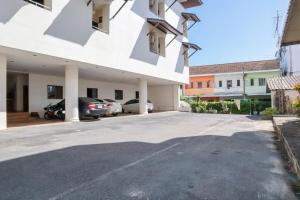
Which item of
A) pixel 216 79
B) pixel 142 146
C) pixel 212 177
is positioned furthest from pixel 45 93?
pixel 216 79

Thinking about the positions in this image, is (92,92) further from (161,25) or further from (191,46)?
(191,46)

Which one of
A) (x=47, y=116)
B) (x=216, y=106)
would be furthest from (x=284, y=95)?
(x=47, y=116)

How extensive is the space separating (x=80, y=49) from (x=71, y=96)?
2.89 metres

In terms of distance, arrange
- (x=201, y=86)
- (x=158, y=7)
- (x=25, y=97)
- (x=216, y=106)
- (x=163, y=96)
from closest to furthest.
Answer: (x=25, y=97) → (x=158, y=7) → (x=216, y=106) → (x=163, y=96) → (x=201, y=86)

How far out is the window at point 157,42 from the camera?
2242 centimetres

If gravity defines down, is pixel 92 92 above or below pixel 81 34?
below

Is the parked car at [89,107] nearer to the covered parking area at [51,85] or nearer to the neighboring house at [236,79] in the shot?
the covered parking area at [51,85]

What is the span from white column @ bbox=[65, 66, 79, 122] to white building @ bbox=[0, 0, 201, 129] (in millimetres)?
40

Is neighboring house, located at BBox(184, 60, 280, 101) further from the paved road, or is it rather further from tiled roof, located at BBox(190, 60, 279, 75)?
the paved road

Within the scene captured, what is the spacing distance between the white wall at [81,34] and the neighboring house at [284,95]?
1001 cm

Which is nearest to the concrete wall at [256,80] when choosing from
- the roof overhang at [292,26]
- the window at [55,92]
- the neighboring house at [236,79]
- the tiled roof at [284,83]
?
the neighboring house at [236,79]

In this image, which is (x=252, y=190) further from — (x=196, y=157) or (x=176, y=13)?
(x=176, y=13)

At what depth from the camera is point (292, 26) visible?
9.33m

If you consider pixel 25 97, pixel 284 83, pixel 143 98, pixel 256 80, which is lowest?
pixel 143 98
